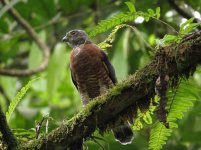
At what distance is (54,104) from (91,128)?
4.23 m

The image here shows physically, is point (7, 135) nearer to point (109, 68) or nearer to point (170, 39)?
point (170, 39)

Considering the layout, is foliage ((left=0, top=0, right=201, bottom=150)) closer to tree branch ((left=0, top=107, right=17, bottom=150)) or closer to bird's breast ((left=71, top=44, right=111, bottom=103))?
bird's breast ((left=71, top=44, right=111, bottom=103))

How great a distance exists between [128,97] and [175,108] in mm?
348

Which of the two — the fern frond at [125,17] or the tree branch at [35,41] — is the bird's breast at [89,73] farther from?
the fern frond at [125,17]

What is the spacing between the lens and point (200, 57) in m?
2.56

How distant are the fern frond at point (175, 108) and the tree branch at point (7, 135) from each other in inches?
31.6

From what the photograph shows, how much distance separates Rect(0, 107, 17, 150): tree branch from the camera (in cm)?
Answer: 284

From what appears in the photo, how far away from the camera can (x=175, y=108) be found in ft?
9.88

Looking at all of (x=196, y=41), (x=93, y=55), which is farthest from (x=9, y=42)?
(x=196, y=41)

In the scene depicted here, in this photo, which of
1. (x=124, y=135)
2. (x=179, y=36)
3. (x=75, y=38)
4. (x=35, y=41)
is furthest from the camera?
(x=35, y=41)

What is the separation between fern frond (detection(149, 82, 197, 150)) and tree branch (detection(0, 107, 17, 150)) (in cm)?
80

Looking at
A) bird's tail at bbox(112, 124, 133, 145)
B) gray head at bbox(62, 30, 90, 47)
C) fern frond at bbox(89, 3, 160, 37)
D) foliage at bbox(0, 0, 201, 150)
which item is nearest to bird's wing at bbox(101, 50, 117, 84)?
foliage at bbox(0, 0, 201, 150)

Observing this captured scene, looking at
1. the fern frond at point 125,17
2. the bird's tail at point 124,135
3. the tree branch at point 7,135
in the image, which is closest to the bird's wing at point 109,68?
the bird's tail at point 124,135

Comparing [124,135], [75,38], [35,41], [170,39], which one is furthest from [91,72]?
[170,39]
